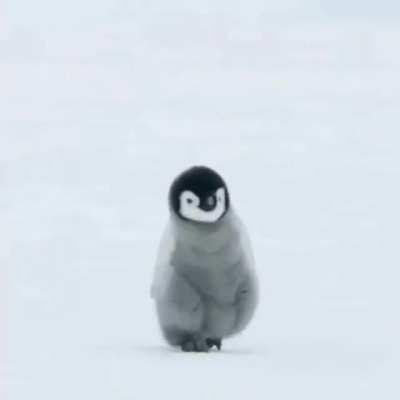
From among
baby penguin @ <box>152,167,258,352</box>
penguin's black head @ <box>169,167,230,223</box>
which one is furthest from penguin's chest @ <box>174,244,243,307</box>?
penguin's black head @ <box>169,167,230,223</box>

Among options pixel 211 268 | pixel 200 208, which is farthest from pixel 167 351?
pixel 200 208

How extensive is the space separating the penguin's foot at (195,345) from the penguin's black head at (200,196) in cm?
46

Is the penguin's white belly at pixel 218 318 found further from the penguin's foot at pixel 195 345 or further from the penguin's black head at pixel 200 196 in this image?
the penguin's black head at pixel 200 196

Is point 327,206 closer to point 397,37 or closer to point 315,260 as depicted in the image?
point 315,260

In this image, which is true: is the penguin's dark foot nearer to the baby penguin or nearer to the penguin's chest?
the baby penguin

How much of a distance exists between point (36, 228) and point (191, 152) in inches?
183

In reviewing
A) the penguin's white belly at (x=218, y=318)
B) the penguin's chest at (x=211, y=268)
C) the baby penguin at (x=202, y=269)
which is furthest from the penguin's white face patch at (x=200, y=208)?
the penguin's white belly at (x=218, y=318)

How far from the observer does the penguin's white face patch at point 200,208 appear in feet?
23.3

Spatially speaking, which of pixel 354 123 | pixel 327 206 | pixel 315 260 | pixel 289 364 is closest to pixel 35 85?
pixel 354 123

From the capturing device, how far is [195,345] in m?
7.39

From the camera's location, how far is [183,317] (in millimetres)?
7328

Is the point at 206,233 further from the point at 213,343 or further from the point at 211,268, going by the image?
the point at 213,343

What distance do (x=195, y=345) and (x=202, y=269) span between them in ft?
0.95

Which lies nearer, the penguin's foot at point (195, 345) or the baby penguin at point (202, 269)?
the baby penguin at point (202, 269)
